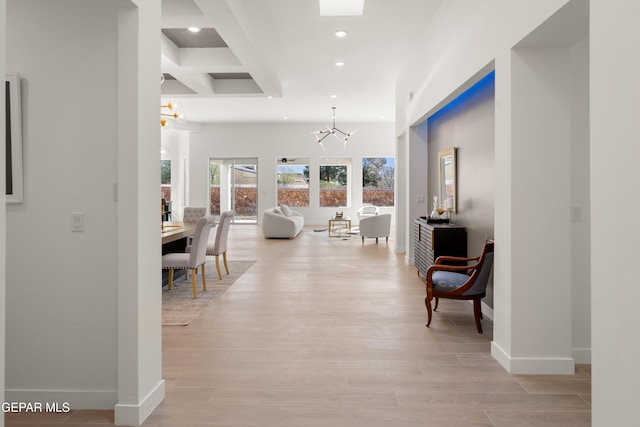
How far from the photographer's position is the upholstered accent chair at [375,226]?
9.91 meters

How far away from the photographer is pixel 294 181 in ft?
47.1

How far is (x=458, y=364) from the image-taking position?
3.02 m

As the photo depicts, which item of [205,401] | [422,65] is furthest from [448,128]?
[205,401]

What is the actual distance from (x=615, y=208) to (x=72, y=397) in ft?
9.47

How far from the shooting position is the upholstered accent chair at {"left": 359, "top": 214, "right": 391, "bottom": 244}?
9914mm

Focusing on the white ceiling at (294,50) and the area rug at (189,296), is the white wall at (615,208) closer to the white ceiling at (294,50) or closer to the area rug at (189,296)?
the area rug at (189,296)

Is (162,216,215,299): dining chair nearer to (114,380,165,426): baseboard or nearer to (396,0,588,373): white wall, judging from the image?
(114,380,165,426): baseboard

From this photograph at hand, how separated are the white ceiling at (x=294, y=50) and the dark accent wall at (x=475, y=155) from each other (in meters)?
1.29

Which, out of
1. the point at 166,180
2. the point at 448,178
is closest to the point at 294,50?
the point at 448,178

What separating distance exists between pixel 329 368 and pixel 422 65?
14.6 feet

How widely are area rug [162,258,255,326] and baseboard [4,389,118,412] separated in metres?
1.52

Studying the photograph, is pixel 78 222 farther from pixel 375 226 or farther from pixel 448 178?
pixel 375 226

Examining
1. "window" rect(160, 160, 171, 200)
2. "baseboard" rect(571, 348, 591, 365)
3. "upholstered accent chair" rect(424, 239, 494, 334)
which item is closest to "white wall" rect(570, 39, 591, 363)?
"baseboard" rect(571, 348, 591, 365)

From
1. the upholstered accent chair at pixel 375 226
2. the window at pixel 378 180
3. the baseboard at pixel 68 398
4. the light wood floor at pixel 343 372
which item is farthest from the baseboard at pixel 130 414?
the window at pixel 378 180
